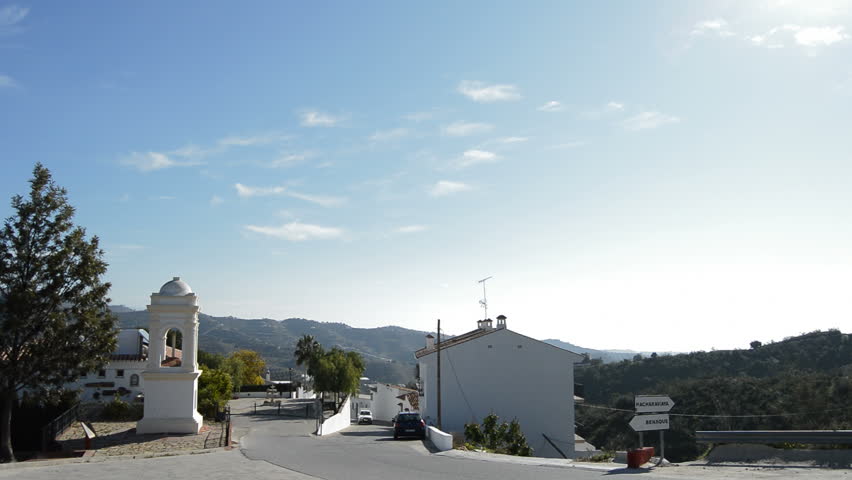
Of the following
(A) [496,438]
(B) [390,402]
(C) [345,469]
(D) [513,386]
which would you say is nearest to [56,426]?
(C) [345,469]

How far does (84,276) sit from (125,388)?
25513mm

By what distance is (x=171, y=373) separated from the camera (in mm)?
28688

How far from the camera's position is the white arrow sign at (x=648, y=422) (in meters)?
16.9

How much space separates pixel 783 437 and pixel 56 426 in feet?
90.9

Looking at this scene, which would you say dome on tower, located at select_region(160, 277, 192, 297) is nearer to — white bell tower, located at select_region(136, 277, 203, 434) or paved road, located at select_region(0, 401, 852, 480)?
white bell tower, located at select_region(136, 277, 203, 434)

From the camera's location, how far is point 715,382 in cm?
7294

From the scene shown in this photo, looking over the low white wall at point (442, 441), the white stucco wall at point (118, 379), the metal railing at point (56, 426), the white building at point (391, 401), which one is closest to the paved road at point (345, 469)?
the low white wall at point (442, 441)

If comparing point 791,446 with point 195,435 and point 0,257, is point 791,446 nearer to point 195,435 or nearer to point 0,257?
point 195,435

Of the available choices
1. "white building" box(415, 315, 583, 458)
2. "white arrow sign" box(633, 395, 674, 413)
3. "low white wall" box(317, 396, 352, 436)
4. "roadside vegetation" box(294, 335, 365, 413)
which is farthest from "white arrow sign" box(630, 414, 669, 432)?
"roadside vegetation" box(294, 335, 365, 413)

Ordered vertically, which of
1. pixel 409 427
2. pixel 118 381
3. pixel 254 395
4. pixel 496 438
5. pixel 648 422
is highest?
pixel 648 422

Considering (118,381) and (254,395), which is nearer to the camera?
(118,381)

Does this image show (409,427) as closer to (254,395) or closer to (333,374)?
(333,374)

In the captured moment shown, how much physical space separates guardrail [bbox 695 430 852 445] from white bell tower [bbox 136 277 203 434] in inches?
833

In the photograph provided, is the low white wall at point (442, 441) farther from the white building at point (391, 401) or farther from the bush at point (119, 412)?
the white building at point (391, 401)
